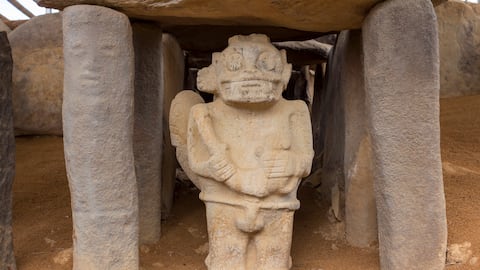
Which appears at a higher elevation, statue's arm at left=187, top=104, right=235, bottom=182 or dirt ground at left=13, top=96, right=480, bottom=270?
statue's arm at left=187, top=104, right=235, bottom=182

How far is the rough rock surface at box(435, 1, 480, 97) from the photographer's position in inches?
244

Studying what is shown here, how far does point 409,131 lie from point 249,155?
2.91 feet

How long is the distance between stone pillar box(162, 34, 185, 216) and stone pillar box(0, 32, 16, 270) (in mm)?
1265

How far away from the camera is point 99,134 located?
2607 millimetres

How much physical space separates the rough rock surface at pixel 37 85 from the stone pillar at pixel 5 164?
2.79 meters

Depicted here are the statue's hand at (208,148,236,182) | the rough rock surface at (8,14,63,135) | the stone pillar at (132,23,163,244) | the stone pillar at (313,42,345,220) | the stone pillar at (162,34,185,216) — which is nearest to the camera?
the statue's hand at (208,148,236,182)

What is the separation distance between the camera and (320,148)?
16.7 ft

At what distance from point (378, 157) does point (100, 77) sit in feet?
5.10

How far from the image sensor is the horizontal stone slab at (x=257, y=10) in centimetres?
262

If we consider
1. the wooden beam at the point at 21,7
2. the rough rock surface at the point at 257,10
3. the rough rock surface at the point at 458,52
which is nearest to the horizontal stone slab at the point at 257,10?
the rough rock surface at the point at 257,10

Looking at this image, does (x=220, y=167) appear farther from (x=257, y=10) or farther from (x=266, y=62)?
(x=257, y=10)

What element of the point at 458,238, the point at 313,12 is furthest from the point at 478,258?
the point at 313,12

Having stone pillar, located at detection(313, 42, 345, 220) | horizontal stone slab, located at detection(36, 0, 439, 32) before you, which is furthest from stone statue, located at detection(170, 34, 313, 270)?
stone pillar, located at detection(313, 42, 345, 220)

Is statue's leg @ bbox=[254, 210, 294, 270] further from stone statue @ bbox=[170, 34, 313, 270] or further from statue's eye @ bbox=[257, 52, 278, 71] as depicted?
statue's eye @ bbox=[257, 52, 278, 71]
